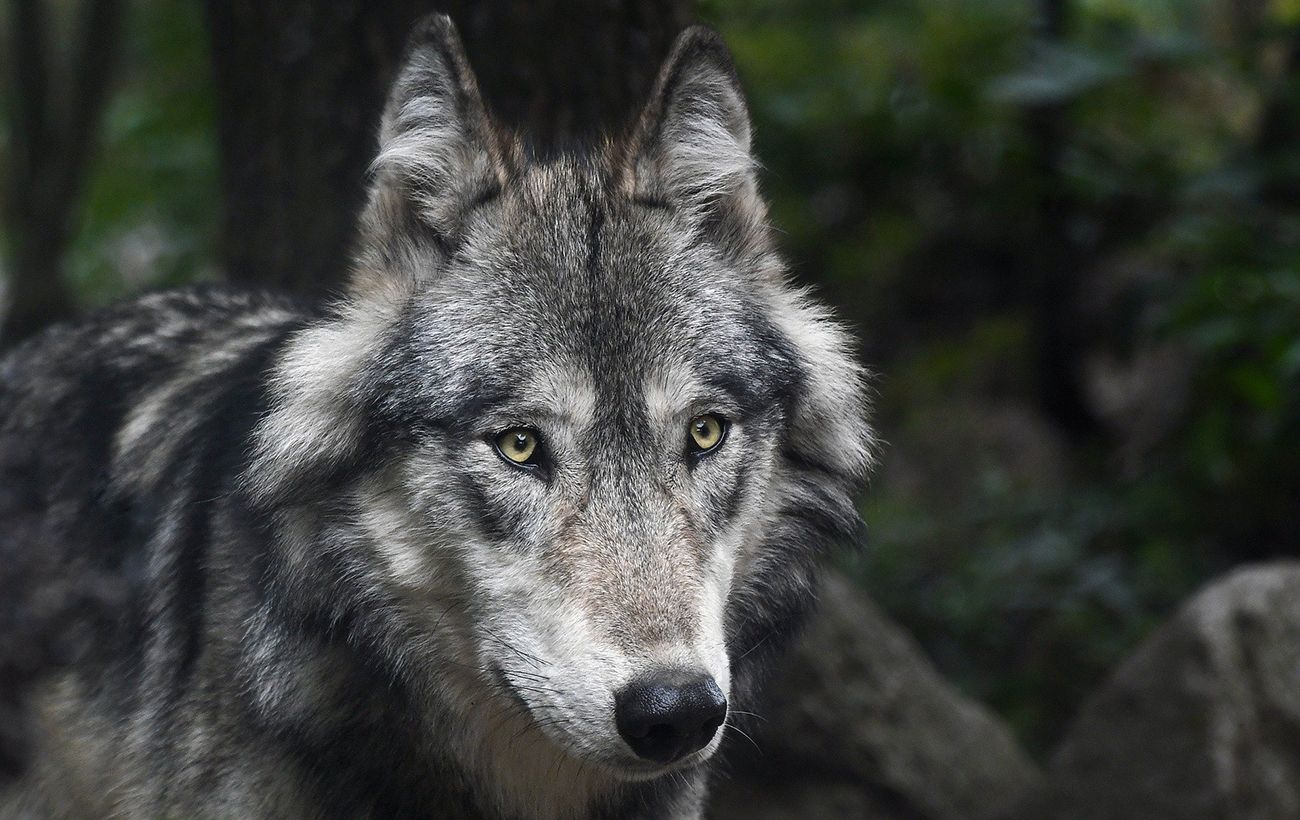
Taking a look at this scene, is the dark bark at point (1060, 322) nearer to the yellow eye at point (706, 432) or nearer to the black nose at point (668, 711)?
the yellow eye at point (706, 432)

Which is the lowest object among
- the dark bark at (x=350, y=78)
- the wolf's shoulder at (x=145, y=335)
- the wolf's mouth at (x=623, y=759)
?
the wolf's mouth at (x=623, y=759)

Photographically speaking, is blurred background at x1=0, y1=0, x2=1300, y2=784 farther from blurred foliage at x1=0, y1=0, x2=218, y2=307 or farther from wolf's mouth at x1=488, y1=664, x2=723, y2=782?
wolf's mouth at x1=488, y1=664, x2=723, y2=782

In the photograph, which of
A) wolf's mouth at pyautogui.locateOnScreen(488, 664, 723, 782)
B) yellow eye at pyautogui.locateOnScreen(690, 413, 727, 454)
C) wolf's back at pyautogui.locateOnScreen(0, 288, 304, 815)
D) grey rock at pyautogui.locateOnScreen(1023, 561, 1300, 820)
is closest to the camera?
wolf's mouth at pyautogui.locateOnScreen(488, 664, 723, 782)

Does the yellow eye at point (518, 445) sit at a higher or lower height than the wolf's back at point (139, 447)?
higher

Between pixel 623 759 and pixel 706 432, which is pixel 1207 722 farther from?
pixel 623 759

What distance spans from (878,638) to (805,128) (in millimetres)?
3880

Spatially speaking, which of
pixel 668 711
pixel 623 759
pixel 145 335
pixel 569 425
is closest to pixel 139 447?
pixel 145 335

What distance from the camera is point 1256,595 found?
4754mm

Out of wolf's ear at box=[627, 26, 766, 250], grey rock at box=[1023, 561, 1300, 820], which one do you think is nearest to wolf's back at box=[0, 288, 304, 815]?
wolf's ear at box=[627, 26, 766, 250]

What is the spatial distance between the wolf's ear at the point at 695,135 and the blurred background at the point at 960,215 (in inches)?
34.5

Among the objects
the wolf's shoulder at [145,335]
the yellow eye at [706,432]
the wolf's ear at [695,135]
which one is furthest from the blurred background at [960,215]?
the yellow eye at [706,432]

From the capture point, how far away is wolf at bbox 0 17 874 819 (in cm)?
287

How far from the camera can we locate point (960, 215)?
27.9 ft

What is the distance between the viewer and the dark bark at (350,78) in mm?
4637
